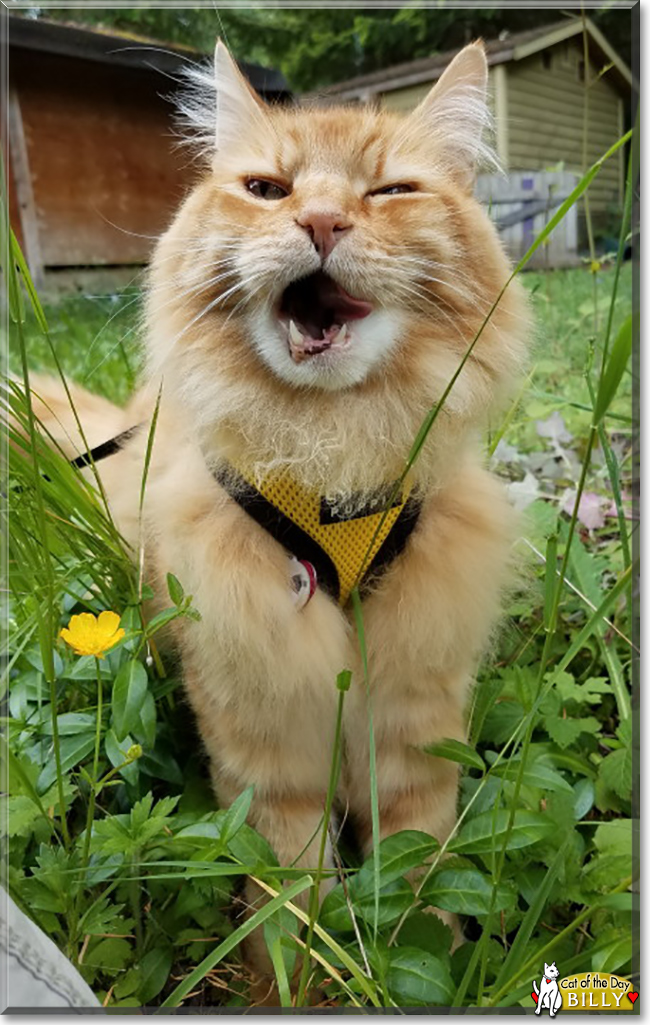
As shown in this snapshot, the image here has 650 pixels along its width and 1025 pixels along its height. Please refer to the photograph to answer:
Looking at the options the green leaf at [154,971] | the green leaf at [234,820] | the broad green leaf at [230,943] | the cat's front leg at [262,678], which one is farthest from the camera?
the cat's front leg at [262,678]

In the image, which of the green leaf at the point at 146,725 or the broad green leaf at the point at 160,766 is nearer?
the green leaf at the point at 146,725

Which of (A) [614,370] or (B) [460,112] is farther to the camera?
(B) [460,112]

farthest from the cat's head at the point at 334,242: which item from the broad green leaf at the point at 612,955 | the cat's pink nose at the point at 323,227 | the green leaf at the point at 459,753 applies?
the broad green leaf at the point at 612,955

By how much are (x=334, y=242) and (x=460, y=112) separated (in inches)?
18.4

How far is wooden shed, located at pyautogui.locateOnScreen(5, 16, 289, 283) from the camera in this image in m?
5.34

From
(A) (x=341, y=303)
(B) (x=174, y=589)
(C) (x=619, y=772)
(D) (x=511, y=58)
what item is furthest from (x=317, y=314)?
(D) (x=511, y=58)

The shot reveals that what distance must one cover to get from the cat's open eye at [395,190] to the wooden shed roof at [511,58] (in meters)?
0.31

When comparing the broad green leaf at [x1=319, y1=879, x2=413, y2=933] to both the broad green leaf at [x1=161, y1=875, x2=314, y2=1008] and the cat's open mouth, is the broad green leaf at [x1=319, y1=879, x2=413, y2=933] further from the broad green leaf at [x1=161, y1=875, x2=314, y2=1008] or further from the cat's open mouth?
the cat's open mouth

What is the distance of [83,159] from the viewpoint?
228 inches

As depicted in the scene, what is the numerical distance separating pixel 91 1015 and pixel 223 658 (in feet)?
1.55

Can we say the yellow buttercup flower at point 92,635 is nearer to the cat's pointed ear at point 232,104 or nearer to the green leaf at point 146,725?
the green leaf at point 146,725

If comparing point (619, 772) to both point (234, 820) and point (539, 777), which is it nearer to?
point (539, 777)

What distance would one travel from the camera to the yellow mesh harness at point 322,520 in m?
1.10

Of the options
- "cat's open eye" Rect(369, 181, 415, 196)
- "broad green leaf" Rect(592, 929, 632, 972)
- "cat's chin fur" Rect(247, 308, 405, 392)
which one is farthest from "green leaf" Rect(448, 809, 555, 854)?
"cat's open eye" Rect(369, 181, 415, 196)
